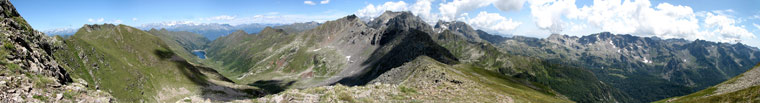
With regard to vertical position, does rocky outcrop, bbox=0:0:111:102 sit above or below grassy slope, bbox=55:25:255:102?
above

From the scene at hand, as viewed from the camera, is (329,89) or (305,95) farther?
(329,89)

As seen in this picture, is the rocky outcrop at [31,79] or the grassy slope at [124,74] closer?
the rocky outcrop at [31,79]

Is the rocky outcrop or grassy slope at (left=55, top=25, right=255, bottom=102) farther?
grassy slope at (left=55, top=25, right=255, bottom=102)

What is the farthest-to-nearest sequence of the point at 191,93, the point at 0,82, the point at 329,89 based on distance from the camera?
1. the point at 191,93
2. the point at 329,89
3. the point at 0,82

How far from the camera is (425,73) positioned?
113 m

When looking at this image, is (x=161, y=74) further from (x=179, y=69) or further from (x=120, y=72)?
(x=120, y=72)

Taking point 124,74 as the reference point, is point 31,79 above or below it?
above

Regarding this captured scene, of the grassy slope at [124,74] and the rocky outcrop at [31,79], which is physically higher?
the rocky outcrop at [31,79]

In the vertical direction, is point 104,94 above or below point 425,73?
above

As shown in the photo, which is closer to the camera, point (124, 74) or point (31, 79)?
point (31, 79)

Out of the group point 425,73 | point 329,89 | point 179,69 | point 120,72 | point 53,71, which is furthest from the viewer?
point 179,69

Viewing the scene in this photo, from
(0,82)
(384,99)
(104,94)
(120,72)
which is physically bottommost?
(120,72)

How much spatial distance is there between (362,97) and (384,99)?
10.2 feet

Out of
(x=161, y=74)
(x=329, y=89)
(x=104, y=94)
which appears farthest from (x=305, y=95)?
(x=161, y=74)
